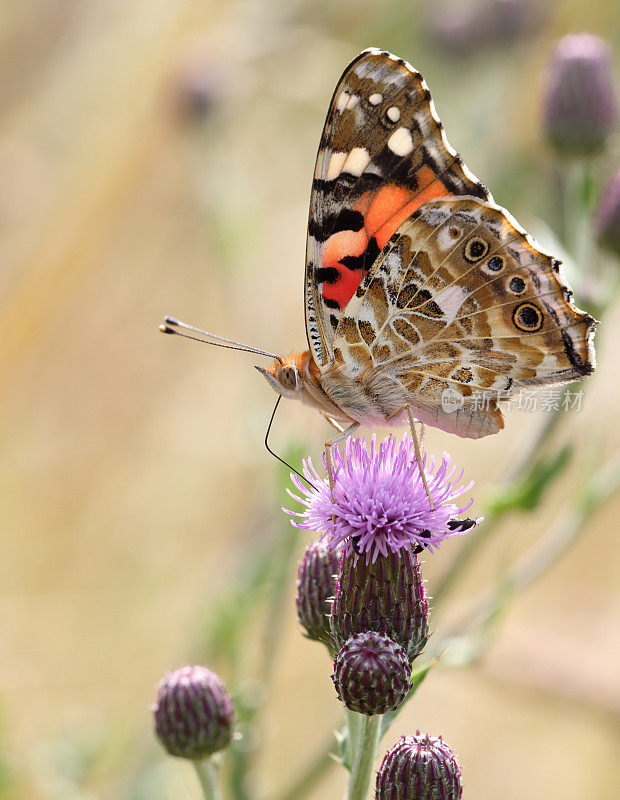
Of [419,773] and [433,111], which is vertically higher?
[433,111]

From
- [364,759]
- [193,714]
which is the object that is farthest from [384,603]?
[193,714]

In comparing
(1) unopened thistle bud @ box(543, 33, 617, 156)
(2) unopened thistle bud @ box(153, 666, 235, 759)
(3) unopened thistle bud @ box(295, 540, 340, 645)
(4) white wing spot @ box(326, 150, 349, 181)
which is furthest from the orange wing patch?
(1) unopened thistle bud @ box(543, 33, 617, 156)

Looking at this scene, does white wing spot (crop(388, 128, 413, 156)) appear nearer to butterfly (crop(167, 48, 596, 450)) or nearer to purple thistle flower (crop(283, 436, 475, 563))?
butterfly (crop(167, 48, 596, 450))

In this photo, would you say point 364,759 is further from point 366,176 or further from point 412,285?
point 366,176


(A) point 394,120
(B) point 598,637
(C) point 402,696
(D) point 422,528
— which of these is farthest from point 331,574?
(B) point 598,637

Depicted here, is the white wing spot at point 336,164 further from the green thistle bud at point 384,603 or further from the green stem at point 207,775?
the green stem at point 207,775

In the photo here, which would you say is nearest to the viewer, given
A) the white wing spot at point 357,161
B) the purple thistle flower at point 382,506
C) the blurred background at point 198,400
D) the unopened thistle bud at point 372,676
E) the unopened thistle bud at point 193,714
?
the unopened thistle bud at point 372,676

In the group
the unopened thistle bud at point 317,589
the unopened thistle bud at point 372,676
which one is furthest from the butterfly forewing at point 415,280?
the unopened thistle bud at point 372,676
